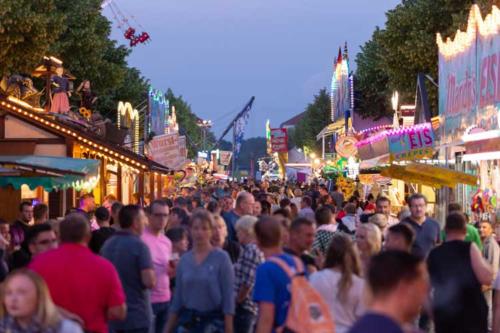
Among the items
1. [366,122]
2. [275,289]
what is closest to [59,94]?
[275,289]

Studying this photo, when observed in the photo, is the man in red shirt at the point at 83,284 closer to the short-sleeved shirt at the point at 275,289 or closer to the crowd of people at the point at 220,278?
the crowd of people at the point at 220,278

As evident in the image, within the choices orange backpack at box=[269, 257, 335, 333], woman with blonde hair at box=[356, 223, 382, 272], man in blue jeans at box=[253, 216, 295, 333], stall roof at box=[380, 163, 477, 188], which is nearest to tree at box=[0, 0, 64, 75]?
stall roof at box=[380, 163, 477, 188]

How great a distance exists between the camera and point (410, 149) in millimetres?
23141

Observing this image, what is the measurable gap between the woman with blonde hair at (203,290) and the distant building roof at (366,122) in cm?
5568

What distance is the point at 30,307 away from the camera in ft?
19.7

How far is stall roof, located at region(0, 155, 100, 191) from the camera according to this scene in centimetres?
1653

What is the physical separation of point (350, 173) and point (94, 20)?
42.0ft

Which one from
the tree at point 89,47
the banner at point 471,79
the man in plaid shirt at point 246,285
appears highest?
the tree at point 89,47

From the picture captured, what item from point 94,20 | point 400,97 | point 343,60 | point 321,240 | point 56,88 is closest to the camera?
point 321,240

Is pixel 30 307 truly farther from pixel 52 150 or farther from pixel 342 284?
pixel 52 150

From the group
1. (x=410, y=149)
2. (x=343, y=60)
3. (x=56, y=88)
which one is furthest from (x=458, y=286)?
(x=343, y=60)

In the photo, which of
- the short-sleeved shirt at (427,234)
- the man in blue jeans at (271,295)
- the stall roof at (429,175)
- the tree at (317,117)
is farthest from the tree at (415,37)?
the tree at (317,117)

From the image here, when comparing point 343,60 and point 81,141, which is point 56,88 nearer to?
point 81,141

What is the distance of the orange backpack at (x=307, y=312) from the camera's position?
6.55 m
